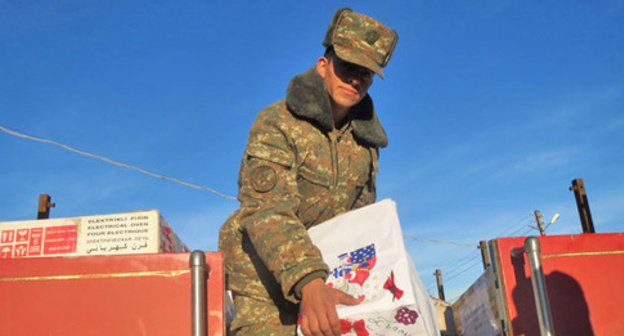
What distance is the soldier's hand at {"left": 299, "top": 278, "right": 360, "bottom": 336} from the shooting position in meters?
2.23

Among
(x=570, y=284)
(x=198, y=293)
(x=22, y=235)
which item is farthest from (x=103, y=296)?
(x=22, y=235)

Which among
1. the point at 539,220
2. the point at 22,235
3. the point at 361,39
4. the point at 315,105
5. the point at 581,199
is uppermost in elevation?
the point at 539,220

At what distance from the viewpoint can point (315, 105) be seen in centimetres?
317

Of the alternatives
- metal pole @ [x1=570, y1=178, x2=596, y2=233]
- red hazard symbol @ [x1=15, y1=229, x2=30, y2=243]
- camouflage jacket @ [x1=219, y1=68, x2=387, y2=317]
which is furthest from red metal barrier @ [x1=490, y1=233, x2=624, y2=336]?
metal pole @ [x1=570, y1=178, x2=596, y2=233]

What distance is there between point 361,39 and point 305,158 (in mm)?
716

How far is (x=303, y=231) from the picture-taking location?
2.53 meters

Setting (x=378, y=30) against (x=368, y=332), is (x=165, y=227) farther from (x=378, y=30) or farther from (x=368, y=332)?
(x=368, y=332)

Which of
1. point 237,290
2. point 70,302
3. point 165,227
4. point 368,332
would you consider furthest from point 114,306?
point 165,227

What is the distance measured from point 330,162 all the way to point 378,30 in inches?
30.7

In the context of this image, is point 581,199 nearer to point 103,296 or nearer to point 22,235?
point 22,235

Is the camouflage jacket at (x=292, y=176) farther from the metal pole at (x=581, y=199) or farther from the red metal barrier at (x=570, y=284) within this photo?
the metal pole at (x=581, y=199)

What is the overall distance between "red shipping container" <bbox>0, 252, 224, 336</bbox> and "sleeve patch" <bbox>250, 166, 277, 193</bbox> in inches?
18.0

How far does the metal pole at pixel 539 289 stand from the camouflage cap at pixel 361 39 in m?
1.16

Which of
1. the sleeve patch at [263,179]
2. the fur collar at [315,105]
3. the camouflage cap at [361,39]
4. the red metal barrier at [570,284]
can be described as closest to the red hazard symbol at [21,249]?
the fur collar at [315,105]
